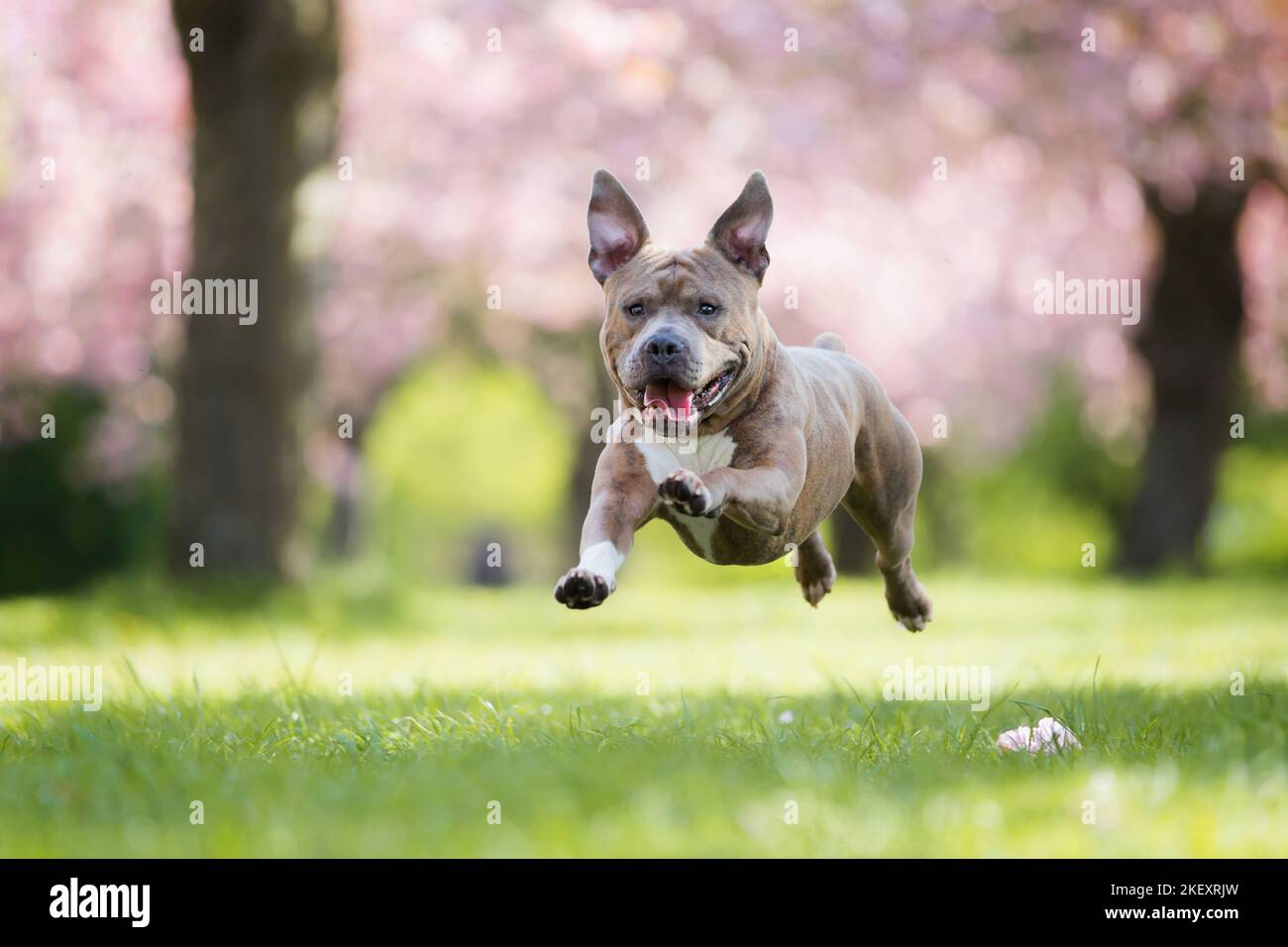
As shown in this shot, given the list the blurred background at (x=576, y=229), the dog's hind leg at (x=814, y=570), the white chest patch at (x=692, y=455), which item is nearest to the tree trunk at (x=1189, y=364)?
the blurred background at (x=576, y=229)

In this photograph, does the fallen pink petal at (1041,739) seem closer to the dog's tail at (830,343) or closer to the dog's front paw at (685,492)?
the dog's front paw at (685,492)

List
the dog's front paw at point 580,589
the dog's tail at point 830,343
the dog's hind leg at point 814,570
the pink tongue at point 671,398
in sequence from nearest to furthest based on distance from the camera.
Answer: the dog's front paw at point 580,589
the pink tongue at point 671,398
the dog's hind leg at point 814,570
the dog's tail at point 830,343

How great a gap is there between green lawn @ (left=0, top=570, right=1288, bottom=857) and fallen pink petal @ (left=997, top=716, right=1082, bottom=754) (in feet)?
0.34

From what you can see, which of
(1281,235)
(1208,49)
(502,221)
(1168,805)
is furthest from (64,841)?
(1281,235)

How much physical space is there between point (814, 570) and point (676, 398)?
52.7 inches

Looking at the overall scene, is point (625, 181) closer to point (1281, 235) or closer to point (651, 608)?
point (651, 608)

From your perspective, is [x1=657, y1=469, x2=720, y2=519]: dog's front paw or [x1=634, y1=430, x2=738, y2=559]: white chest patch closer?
[x1=657, y1=469, x2=720, y2=519]: dog's front paw

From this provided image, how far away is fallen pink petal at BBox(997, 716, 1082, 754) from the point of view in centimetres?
448

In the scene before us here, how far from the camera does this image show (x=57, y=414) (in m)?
17.7

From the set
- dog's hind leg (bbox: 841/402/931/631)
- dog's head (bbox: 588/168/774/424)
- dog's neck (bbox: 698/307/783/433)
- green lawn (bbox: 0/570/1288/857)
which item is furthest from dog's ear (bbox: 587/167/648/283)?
green lawn (bbox: 0/570/1288/857)

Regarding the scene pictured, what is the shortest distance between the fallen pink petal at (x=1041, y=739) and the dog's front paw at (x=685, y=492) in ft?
4.02

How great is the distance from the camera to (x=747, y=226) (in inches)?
197

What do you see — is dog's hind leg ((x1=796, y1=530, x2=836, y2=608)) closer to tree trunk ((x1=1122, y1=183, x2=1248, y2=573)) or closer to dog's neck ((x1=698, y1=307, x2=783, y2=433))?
dog's neck ((x1=698, y1=307, x2=783, y2=433))

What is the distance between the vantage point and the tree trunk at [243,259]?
1139cm
